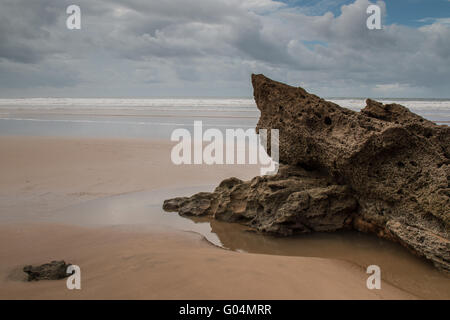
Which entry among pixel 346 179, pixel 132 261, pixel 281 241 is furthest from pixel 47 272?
pixel 346 179

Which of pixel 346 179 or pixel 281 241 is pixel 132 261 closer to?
pixel 281 241

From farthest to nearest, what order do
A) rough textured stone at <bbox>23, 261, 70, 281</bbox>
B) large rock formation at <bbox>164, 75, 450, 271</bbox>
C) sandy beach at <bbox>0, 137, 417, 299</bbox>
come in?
1. large rock formation at <bbox>164, 75, 450, 271</bbox>
2. rough textured stone at <bbox>23, 261, 70, 281</bbox>
3. sandy beach at <bbox>0, 137, 417, 299</bbox>

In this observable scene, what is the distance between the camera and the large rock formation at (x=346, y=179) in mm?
3854

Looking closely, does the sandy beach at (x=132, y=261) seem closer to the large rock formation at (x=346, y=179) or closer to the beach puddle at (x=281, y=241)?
the beach puddle at (x=281, y=241)

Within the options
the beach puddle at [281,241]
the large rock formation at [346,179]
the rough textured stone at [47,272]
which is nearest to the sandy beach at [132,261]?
the rough textured stone at [47,272]

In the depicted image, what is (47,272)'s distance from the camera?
3088 mm

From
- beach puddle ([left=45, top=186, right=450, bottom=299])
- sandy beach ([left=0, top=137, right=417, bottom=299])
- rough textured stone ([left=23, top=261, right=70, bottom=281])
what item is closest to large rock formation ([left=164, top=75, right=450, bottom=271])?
beach puddle ([left=45, top=186, right=450, bottom=299])

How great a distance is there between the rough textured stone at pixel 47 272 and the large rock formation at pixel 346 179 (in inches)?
103

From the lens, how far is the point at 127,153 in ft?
34.3

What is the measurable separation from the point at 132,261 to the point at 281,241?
2.06 meters

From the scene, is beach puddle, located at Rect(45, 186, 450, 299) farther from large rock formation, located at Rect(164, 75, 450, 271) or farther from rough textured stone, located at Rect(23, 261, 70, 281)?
rough textured stone, located at Rect(23, 261, 70, 281)

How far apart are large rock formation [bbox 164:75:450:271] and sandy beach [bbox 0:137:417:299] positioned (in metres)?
0.92

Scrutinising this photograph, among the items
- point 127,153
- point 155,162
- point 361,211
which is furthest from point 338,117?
point 127,153

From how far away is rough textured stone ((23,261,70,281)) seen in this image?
304 centimetres
